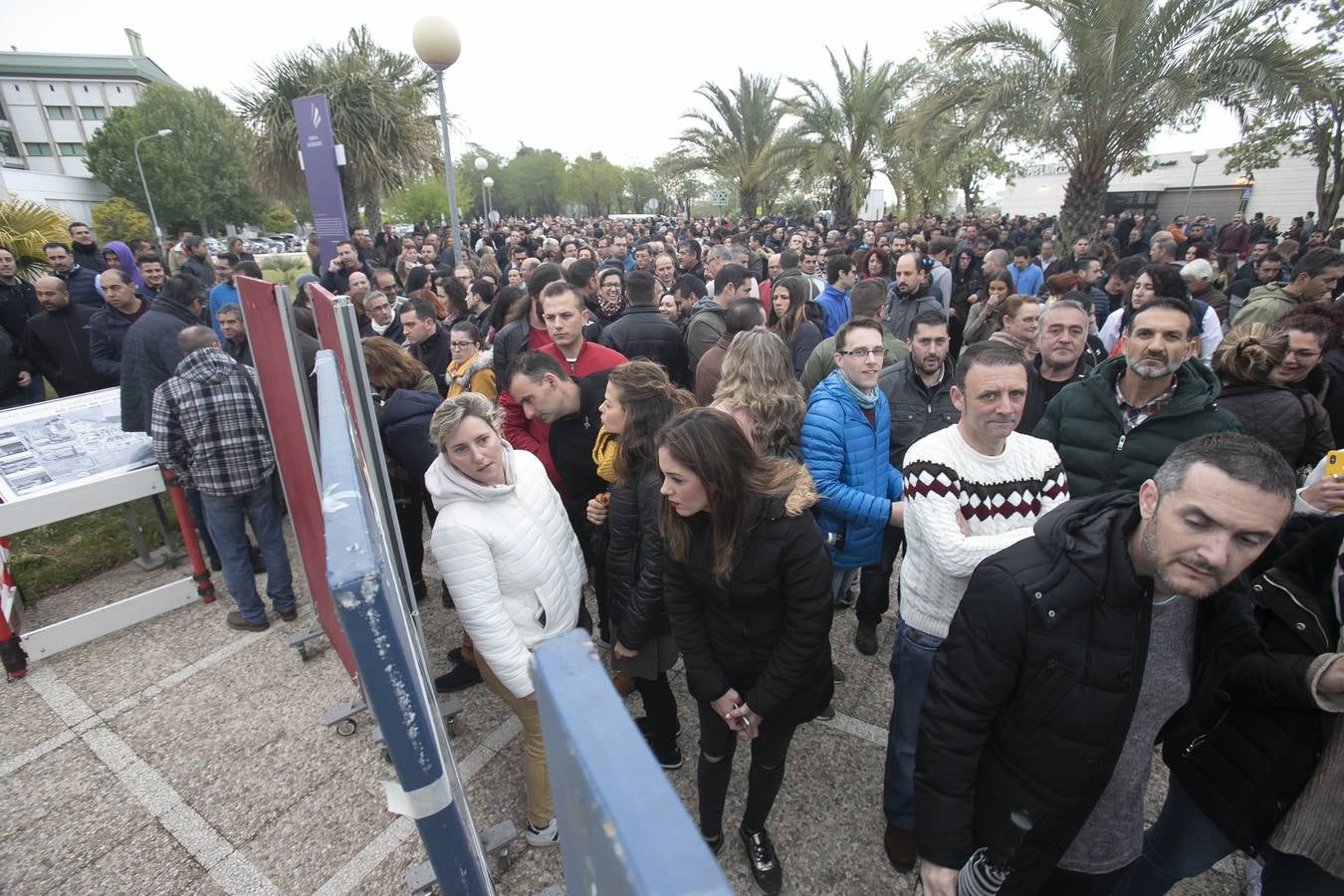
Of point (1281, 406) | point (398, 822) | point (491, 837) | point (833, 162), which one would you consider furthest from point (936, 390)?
point (833, 162)

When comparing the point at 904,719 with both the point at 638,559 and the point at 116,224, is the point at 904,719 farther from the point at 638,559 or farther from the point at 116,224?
Result: the point at 116,224

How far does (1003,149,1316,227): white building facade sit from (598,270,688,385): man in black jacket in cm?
3566

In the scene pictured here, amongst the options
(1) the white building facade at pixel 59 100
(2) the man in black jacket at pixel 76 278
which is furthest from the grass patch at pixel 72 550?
(1) the white building facade at pixel 59 100

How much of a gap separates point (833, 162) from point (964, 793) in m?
19.9

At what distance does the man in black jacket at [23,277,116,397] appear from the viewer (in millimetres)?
6402

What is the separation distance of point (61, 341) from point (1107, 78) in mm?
14346

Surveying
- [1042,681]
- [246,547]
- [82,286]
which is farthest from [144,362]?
[1042,681]

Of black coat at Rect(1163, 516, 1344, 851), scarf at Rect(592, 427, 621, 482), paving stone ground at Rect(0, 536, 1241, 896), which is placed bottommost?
paving stone ground at Rect(0, 536, 1241, 896)

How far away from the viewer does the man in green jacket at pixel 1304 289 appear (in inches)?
191

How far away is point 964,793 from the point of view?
1777mm

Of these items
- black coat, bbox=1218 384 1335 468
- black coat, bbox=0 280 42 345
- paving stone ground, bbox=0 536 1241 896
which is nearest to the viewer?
paving stone ground, bbox=0 536 1241 896

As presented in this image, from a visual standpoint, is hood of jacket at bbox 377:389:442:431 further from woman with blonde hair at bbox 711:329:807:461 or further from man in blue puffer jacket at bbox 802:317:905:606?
man in blue puffer jacket at bbox 802:317:905:606

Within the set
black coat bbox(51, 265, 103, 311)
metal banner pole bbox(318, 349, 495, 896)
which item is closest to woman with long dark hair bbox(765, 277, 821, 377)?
metal banner pole bbox(318, 349, 495, 896)

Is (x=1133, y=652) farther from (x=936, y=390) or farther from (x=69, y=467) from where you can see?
(x=69, y=467)
